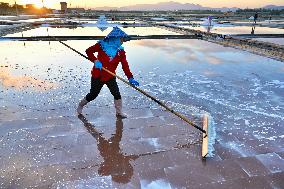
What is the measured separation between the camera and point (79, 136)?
14.4 ft

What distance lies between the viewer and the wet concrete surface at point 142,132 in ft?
11.1

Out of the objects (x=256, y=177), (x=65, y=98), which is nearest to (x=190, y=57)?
(x=65, y=98)

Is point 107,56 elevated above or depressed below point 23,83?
above

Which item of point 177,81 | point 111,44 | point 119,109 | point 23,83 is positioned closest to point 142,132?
point 119,109

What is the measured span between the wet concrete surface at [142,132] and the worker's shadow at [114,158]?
0.05 ft

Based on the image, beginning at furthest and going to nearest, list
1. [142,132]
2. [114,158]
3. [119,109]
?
[119,109] → [142,132] → [114,158]

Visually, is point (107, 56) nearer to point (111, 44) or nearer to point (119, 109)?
point (111, 44)

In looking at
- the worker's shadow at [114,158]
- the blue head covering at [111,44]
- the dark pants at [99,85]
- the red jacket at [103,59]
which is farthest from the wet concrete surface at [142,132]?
the blue head covering at [111,44]

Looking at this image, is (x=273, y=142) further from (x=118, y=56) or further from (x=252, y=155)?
(x=118, y=56)

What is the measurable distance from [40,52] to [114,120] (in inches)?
311

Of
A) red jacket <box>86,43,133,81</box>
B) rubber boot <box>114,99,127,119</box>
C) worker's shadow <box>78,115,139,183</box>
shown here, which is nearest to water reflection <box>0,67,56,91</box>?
rubber boot <box>114,99,127,119</box>

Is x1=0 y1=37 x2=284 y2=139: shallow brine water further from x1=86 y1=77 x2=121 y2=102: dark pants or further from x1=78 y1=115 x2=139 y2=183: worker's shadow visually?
x1=78 y1=115 x2=139 y2=183: worker's shadow

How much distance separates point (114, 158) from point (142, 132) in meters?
0.90

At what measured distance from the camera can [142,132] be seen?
15.0ft
